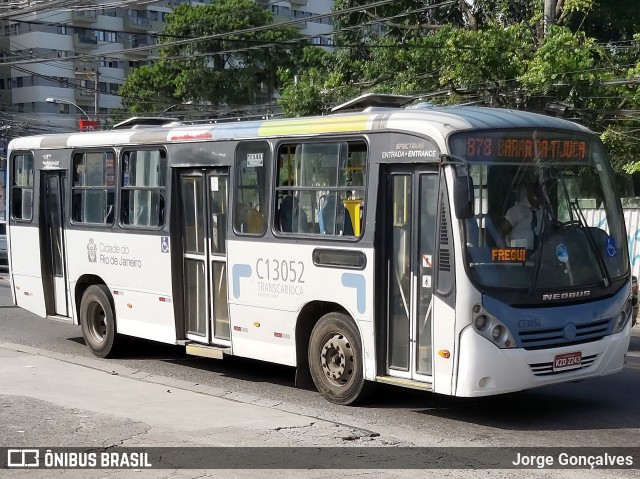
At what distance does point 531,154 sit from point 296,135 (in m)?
2.62

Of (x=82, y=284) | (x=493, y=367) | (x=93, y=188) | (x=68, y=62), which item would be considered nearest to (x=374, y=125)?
(x=493, y=367)

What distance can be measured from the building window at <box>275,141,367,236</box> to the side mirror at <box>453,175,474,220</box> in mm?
1332

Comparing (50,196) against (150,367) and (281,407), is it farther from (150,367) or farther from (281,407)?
(281,407)

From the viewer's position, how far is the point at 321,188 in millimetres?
10117

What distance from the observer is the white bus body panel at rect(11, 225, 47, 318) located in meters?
14.5

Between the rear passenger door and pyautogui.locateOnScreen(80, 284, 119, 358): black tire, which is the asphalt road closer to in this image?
pyautogui.locateOnScreen(80, 284, 119, 358): black tire

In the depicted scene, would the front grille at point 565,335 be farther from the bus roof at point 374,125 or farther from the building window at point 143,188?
the building window at point 143,188

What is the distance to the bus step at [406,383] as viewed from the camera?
8961 mm

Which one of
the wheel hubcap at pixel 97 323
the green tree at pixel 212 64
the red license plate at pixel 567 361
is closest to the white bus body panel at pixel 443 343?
the red license plate at pixel 567 361

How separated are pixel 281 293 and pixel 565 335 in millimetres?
3143

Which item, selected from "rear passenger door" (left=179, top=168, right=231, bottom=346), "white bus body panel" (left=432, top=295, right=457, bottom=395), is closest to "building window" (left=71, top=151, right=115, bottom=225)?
"rear passenger door" (left=179, top=168, right=231, bottom=346)

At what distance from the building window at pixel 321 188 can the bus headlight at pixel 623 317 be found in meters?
2.67

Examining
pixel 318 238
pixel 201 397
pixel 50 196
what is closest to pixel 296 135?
pixel 318 238

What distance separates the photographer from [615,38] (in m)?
30.2
